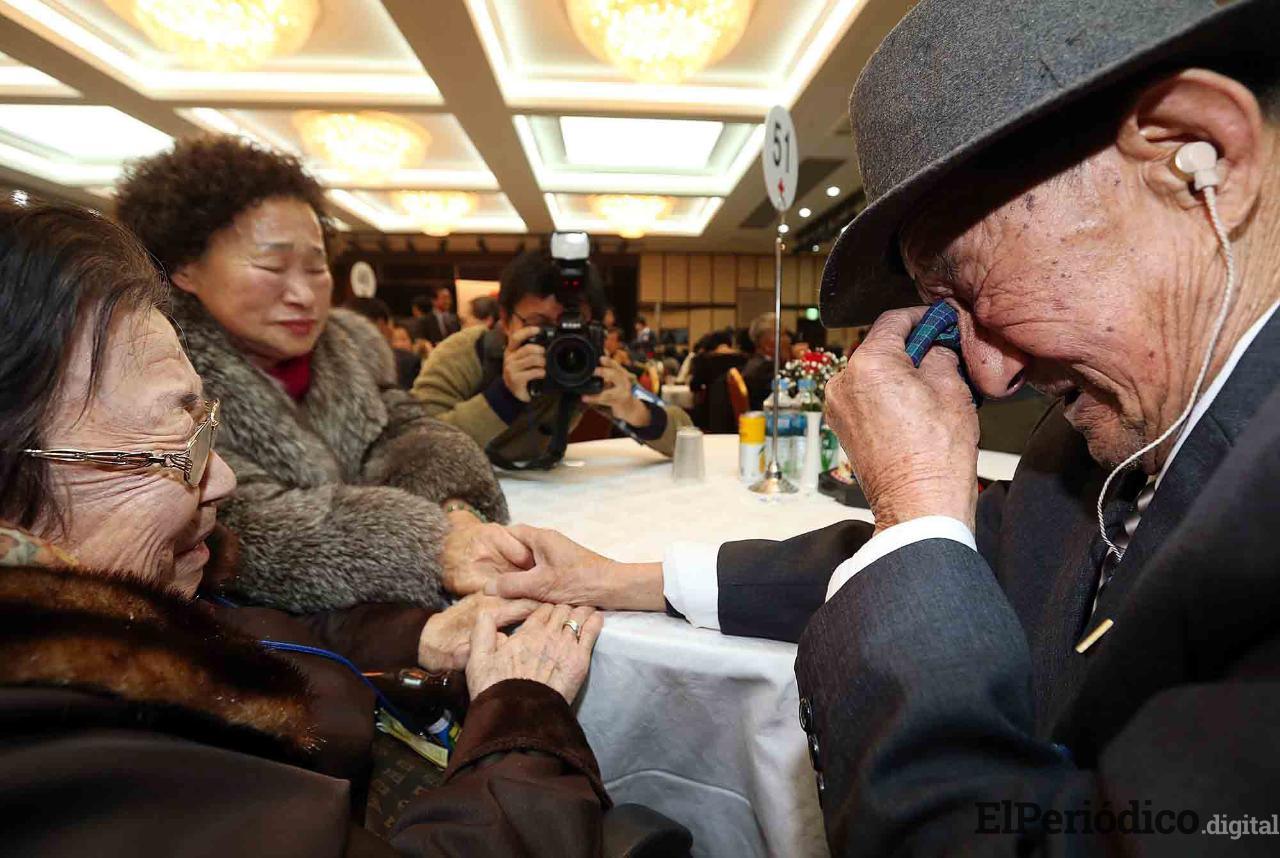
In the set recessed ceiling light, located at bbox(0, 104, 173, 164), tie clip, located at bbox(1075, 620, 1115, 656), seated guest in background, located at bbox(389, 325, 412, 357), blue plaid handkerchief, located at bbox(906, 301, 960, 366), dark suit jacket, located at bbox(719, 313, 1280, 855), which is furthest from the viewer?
seated guest in background, located at bbox(389, 325, 412, 357)

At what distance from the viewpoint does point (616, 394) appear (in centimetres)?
203

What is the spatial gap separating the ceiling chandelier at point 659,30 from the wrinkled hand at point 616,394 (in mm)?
3149

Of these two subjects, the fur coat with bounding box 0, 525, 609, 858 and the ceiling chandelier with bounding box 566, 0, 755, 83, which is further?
the ceiling chandelier with bounding box 566, 0, 755, 83

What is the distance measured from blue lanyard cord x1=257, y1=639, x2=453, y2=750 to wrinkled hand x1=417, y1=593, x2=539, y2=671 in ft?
0.29

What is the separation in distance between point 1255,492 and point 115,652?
2.65 ft

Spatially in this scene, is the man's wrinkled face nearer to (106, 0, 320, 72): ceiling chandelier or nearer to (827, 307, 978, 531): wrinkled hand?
(827, 307, 978, 531): wrinkled hand

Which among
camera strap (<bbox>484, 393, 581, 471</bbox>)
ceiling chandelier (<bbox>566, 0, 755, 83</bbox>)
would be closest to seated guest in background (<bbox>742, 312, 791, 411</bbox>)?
ceiling chandelier (<bbox>566, 0, 755, 83</bbox>)

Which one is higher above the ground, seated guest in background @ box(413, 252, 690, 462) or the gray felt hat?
the gray felt hat

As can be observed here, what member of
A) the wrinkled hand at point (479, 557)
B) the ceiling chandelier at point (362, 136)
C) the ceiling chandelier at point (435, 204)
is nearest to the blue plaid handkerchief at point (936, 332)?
the wrinkled hand at point (479, 557)

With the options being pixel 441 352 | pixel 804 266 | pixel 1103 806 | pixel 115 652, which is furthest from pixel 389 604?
pixel 804 266

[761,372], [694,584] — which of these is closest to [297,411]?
[694,584]

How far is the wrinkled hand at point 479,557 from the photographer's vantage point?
3.99ft

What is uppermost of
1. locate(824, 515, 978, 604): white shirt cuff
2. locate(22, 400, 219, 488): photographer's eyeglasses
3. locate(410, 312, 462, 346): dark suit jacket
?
locate(410, 312, 462, 346): dark suit jacket

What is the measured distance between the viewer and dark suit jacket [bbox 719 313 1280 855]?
380 millimetres
